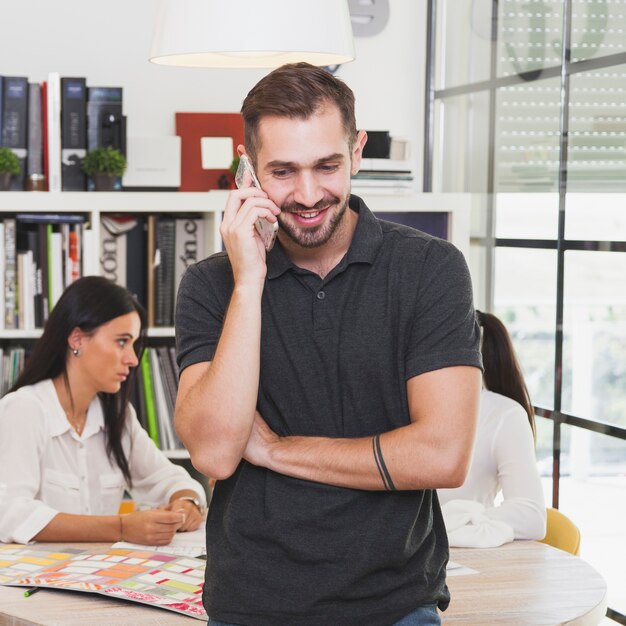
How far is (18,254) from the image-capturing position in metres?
3.58

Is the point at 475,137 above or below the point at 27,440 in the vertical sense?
above

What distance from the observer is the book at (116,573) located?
2.15 meters

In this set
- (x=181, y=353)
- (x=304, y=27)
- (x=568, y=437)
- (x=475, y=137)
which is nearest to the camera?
(x=181, y=353)

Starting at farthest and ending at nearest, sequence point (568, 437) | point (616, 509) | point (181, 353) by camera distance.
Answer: point (568, 437) → point (616, 509) → point (181, 353)

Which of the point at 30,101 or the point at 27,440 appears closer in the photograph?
the point at 27,440

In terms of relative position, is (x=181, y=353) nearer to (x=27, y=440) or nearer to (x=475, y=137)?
(x=27, y=440)

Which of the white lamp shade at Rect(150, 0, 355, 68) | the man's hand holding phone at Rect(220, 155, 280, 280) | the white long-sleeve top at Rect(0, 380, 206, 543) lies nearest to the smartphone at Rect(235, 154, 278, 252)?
the man's hand holding phone at Rect(220, 155, 280, 280)

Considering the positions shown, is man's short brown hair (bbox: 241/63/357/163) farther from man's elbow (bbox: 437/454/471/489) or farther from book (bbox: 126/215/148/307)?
book (bbox: 126/215/148/307)

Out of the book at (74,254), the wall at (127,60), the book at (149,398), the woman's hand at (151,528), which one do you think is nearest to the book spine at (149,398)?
the book at (149,398)

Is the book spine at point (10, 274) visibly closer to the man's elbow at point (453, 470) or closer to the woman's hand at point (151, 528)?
the woman's hand at point (151, 528)

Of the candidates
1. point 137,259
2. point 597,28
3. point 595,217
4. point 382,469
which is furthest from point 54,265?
point 382,469

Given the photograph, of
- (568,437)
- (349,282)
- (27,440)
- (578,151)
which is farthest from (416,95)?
(349,282)

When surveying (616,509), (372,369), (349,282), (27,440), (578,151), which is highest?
(578,151)

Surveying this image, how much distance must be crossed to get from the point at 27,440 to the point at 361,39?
2221 mm
